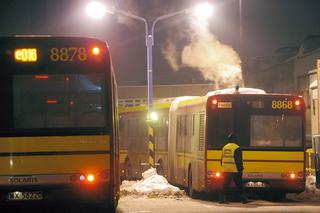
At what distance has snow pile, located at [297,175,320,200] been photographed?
22111 millimetres

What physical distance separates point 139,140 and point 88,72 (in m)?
17.8

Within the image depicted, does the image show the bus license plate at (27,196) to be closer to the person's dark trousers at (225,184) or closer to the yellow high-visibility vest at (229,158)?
the yellow high-visibility vest at (229,158)

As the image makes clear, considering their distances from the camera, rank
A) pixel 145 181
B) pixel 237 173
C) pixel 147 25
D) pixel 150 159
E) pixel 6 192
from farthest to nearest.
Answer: pixel 147 25
pixel 150 159
pixel 145 181
pixel 237 173
pixel 6 192

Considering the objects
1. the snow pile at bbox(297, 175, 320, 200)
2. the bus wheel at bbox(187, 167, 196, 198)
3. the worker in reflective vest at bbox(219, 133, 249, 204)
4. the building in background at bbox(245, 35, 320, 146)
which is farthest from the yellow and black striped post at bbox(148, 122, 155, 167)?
the building in background at bbox(245, 35, 320, 146)

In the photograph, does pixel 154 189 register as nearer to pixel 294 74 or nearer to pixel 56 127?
pixel 56 127

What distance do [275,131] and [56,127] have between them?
8267 mm

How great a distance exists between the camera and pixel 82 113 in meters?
13.7

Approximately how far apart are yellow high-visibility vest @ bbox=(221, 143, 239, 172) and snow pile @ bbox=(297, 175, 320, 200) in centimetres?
359

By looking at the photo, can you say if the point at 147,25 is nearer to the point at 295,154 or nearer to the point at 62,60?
the point at 295,154

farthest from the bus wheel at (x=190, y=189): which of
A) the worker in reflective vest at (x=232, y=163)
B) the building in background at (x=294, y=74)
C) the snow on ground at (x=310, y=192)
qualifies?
the building in background at (x=294, y=74)

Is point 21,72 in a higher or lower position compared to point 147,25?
lower

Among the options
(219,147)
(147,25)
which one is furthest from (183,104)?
(147,25)

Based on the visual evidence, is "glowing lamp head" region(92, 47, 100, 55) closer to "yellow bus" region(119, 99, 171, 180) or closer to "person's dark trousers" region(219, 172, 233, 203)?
"person's dark trousers" region(219, 172, 233, 203)

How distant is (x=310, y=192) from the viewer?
2300 cm
